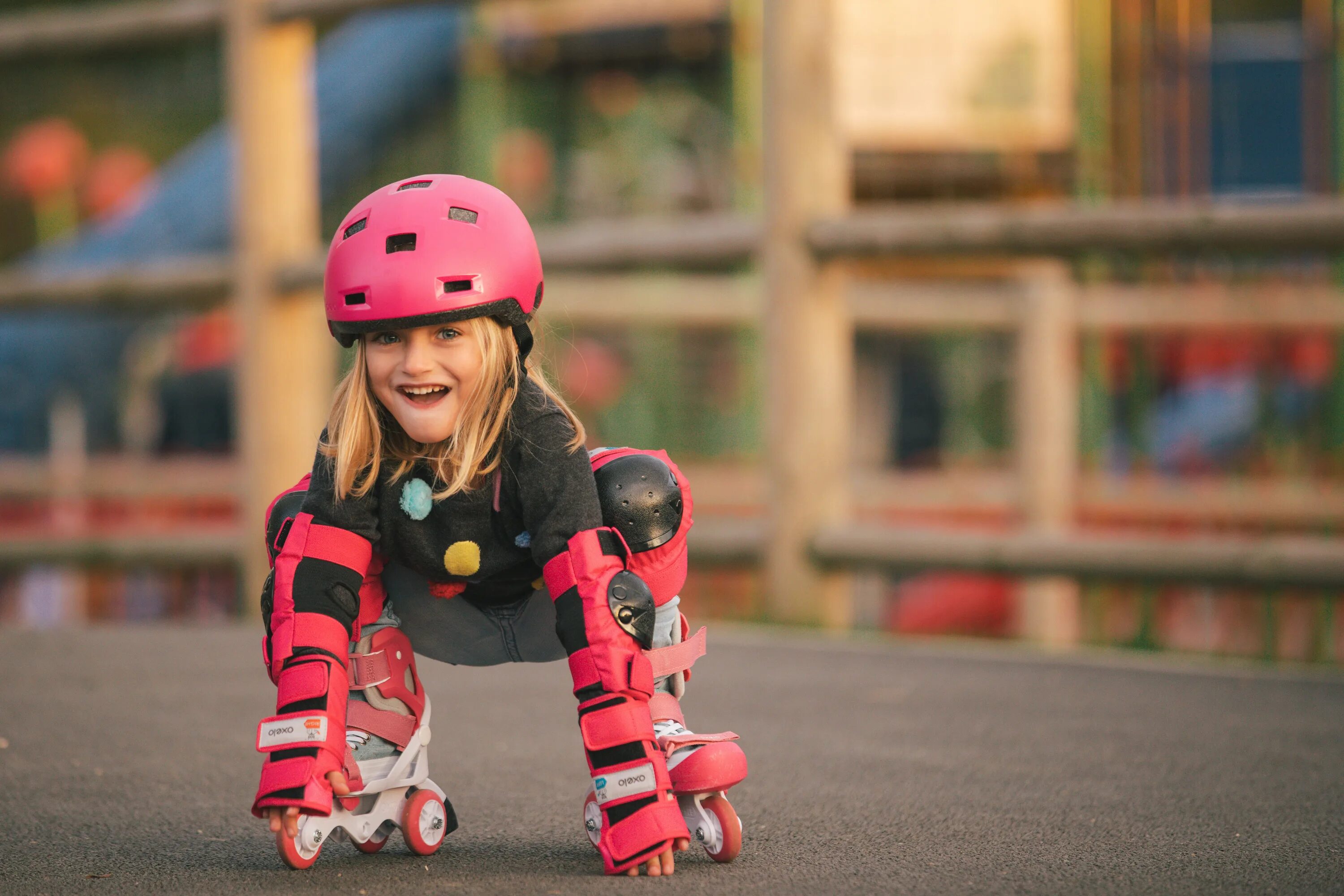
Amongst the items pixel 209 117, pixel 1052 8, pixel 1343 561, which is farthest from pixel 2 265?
pixel 1343 561

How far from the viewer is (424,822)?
2.05m

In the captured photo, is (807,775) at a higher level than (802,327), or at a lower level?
lower

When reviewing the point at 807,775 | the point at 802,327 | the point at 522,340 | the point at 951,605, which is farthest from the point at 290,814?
the point at 951,605

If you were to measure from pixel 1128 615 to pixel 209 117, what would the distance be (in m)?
→ 11.0

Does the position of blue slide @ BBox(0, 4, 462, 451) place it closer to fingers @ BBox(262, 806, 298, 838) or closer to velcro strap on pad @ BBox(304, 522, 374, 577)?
velcro strap on pad @ BBox(304, 522, 374, 577)

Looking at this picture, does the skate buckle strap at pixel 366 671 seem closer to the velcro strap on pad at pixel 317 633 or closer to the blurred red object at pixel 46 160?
the velcro strap on pad at pixel 317 633

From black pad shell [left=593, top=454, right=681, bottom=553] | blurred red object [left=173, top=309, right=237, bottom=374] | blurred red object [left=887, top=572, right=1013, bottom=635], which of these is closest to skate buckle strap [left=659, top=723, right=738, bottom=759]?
black pad shell [left=593, top=454, right=681, bottom=553]

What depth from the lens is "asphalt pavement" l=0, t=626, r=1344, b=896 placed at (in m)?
1.95

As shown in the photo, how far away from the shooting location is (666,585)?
2.08 metres

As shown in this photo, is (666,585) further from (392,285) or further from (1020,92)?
(1020,92)

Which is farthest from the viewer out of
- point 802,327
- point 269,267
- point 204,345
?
point 204,345

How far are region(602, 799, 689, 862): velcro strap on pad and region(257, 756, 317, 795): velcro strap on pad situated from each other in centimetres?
37

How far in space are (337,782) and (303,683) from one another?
129 millimetres

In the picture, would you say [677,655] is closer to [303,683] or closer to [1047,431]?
[303,683]
